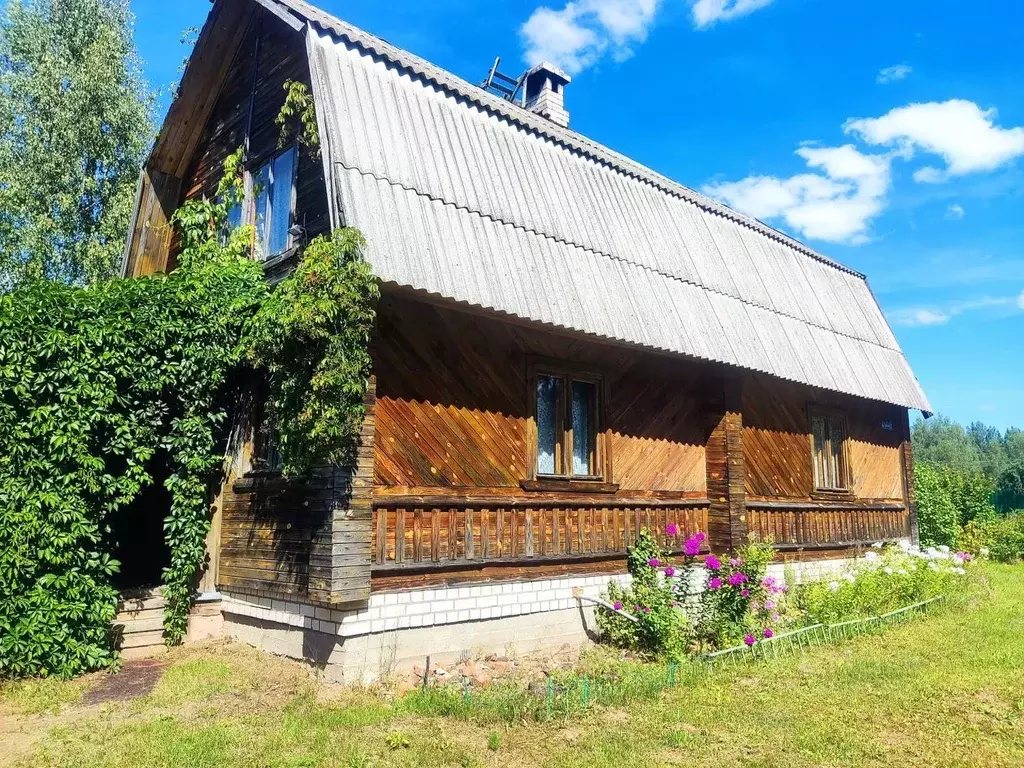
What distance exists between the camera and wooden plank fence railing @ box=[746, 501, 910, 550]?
1273 centimetres

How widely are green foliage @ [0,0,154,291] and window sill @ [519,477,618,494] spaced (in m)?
16.6

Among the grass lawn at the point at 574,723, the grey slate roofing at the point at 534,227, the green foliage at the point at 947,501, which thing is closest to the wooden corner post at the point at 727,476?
the grey slate roofing at the point at 534,227

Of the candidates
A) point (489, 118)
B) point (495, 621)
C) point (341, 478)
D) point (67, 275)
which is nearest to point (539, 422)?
point (495, 621)

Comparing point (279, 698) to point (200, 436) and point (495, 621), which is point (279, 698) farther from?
point (200, 436)

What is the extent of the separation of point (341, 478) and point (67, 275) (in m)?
18.3

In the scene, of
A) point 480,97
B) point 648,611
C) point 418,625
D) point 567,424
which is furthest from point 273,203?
point 648,611

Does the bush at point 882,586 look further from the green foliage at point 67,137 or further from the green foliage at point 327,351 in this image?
the green foliage at point 67,137

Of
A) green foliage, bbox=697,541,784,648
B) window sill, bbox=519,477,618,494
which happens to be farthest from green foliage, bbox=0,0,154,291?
green foliage, bbox=697,541,784,648

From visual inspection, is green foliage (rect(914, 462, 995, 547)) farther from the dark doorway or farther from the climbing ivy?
the dark doorway

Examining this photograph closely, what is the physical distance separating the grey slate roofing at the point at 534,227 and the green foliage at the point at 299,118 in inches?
28.1

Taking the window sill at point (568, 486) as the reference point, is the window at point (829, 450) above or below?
above

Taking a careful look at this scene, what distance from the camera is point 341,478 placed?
25.0ft

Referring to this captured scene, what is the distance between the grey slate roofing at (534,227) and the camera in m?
8.07

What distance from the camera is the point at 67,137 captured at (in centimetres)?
2100
